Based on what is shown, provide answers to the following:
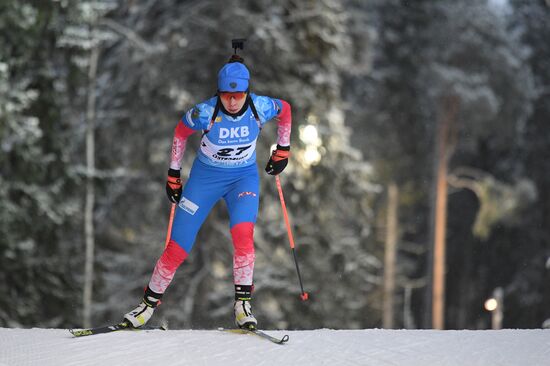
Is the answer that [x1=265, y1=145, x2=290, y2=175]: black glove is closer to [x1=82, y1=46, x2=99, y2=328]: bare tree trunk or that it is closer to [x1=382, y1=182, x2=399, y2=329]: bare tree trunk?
[x1=82, y1=46, x2=99, y2=328]: bare tree trunk

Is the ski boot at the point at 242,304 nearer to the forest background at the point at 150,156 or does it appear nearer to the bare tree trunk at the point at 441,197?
the forest background at the point at 150,156

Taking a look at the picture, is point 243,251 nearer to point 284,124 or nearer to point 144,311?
point 144,311

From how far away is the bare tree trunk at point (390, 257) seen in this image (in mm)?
31125

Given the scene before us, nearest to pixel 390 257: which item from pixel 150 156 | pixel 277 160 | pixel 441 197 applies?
pixel 441 197

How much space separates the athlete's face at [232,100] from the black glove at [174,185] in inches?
24.9

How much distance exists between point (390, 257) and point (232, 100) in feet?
83.2

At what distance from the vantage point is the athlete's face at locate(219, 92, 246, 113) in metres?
6.73

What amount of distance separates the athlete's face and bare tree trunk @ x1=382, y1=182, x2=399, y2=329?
962 inches

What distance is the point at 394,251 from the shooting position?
32.0m

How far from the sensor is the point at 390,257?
31625mm

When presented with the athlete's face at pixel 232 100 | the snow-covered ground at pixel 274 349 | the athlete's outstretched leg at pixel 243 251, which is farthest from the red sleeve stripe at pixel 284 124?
the snow-covered ground at pixel 274 349

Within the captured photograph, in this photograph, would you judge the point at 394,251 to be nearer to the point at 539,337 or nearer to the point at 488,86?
the point at 488,86

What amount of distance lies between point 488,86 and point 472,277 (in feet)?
29.9

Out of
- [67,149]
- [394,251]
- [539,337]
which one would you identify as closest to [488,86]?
[394,251]
